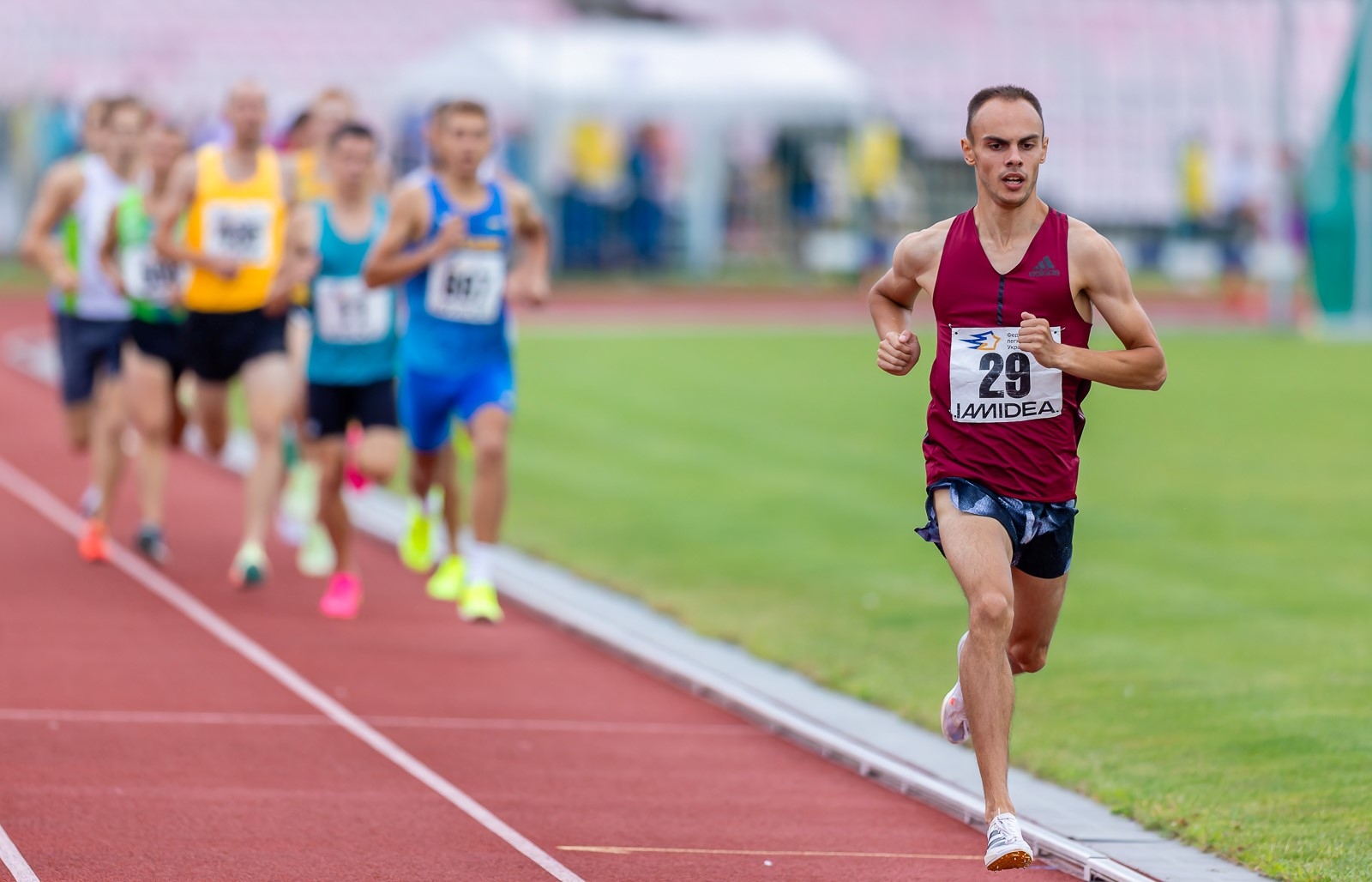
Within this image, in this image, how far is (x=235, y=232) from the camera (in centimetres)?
1073

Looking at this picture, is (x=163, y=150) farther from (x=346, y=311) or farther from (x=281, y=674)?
(x=281, y=674)

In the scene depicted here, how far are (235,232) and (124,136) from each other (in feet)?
3.68

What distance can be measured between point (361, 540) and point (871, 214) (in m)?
26.2

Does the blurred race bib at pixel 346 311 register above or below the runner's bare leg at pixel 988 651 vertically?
above

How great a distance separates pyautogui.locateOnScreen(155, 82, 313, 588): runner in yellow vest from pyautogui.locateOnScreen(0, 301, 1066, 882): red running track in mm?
562

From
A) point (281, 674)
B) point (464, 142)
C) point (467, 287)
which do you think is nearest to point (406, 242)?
point (467, 287)

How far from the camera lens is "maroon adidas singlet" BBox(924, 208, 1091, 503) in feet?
19.5

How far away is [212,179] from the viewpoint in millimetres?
10758

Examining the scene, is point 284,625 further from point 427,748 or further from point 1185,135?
point 1185,135

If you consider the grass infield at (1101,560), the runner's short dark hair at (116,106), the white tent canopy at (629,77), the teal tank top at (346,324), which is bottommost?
the grass infield at (1101,560)

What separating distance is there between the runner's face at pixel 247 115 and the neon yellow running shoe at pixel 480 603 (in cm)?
247

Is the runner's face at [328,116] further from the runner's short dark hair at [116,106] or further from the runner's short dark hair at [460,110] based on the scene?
the runner's short dark hair at [460,110]

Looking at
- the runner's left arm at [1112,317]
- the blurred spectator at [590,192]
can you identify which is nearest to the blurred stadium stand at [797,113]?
the blurred spectator at [590,192]

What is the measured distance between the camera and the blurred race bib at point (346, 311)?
399 inches
